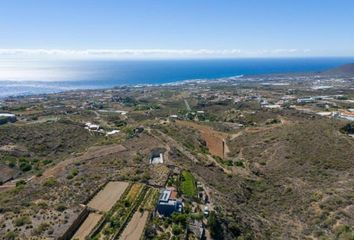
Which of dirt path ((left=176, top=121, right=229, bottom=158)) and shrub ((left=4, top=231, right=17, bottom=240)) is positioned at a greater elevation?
shrub ((left=4, top=231, right=17, bottom=240))

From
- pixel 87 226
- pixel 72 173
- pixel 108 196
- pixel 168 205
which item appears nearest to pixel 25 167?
pixel 72 173

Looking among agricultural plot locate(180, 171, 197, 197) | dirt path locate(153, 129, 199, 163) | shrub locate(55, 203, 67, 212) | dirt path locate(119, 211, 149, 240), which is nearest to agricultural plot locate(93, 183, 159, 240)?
dirt path locate(119, 211, 149, 240)

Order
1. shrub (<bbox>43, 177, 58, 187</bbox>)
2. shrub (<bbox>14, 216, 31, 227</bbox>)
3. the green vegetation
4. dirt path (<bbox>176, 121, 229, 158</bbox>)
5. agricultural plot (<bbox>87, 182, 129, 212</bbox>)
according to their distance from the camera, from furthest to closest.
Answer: dirt path (<bbox>176, 121, 229, 158</bbox>), the green vegetation, shrub (<bbox>43, 177, 58, 187</bbox>), agricultural plot (<bbox>87, 182, 129, 212</bbox>), shrub (<bbox>14, 216, 31, 227</bbox>)

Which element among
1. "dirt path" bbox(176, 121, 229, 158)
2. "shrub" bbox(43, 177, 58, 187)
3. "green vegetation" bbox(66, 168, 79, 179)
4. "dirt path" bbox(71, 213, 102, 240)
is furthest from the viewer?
"dirt path" bbox(176, 121, 229, 158)

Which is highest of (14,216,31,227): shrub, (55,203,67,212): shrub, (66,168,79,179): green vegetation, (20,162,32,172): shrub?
(14,216,31,227): shrub

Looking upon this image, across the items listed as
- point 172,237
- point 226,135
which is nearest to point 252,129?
point 226,135

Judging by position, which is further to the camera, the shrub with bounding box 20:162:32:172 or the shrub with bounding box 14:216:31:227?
the shrub with bounding box 20:162:32:172

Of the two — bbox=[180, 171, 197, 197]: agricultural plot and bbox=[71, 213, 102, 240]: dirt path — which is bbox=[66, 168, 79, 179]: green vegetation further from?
bbox=[180, 171, 197, 197]: agricultural plot

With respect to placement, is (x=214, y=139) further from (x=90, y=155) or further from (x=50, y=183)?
(x=50, y=183)
